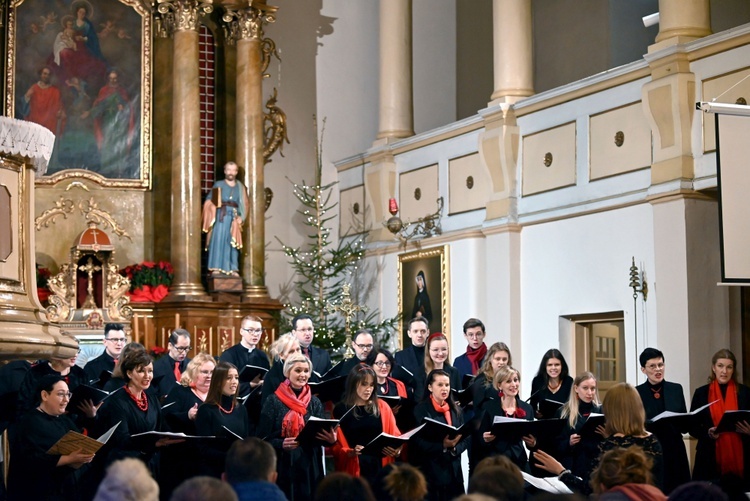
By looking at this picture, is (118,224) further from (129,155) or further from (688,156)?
(688,156)

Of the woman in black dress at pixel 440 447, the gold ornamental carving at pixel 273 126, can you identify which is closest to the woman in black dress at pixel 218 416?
the woman in black dress at pixel 440 447

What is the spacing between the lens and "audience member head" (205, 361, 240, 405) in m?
7.77

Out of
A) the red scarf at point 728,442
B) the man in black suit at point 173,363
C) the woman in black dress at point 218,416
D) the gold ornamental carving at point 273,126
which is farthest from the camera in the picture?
the gold ornamental carving at point 273,126

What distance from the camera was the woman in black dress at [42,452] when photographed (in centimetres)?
698

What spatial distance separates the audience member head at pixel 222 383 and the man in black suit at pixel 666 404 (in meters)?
3.11

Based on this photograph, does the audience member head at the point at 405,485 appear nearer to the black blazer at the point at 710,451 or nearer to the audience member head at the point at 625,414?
the audience member head at the point at 625,414

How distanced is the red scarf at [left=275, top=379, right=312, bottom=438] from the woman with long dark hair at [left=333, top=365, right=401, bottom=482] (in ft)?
0.89

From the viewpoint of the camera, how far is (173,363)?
33.4 ft

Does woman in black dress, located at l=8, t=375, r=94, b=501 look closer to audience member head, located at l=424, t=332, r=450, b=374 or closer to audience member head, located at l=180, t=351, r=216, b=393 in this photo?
audience member head, located at l=180, t=351, r=216, b=393

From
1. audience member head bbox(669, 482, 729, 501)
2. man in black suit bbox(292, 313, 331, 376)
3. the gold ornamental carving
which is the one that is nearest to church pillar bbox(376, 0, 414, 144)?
the gold ornamental carving

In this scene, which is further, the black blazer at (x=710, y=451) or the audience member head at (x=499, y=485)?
the black blazer at (x=710, y=451)

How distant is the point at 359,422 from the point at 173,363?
8.61ft

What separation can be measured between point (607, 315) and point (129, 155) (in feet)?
21.8

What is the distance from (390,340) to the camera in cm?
1563
